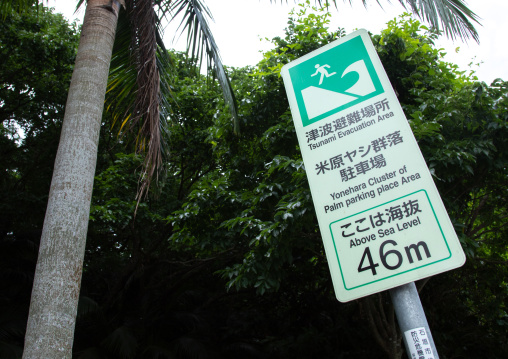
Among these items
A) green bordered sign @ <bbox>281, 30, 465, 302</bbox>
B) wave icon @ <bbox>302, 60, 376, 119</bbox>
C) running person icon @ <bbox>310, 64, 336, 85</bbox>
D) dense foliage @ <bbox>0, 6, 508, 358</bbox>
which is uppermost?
dense foliage @ <bbox>0, 6, 508, 358</bbox>

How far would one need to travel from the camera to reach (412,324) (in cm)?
135

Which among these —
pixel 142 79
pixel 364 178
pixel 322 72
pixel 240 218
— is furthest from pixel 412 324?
pixel 240 218

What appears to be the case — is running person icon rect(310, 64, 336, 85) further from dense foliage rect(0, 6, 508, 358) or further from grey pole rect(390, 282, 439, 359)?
dense foliage rect(0, 6, 508, 358)

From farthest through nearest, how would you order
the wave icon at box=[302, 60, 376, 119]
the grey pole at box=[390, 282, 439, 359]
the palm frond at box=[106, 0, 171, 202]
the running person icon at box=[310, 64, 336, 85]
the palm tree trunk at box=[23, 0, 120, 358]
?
the palm frond at box=[106, 0, 171, 202]
the palm tree trunk at box=[23, 0, 120, 358]
the running person icon at box=[310, 64, 336, 85]
the wave icon at box=[302, 60, 376, 119]
the grey pole at box=[390, 282, 439, 359]

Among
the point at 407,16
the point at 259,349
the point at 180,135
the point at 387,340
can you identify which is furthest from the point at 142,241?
the point at 407,16

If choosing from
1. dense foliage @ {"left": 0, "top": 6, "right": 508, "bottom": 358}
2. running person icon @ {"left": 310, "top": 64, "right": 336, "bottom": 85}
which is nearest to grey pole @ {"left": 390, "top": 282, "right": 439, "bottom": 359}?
running person icon @ {"left": 310, "top": 64, "right": 336, "bottom": 85}

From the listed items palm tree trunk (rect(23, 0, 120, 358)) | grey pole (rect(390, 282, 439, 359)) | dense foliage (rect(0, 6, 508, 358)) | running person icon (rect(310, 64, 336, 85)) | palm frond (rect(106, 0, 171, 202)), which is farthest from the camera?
dense foliage (rect(0, 6, 508, 358))

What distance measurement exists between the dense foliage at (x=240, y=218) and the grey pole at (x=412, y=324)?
314 cm

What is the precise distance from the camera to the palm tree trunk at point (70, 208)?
233cm

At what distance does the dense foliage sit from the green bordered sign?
110 inches

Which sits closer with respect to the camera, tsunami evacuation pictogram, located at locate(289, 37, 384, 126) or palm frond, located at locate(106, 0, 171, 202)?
tsunami evacuation pictogram, located at locate(289, 37, 384, 126)

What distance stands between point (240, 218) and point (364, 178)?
A: 3.70 m

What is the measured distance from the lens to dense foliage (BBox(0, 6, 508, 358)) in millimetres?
5227

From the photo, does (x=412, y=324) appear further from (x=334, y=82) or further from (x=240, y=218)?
(x=240, y=218)
